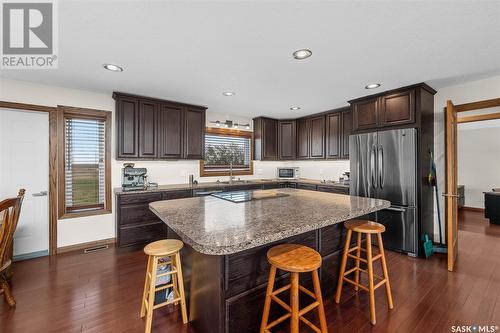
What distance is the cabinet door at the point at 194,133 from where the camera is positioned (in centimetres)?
409

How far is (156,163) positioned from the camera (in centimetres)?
407

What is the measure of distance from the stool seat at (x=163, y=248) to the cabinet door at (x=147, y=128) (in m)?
2.26

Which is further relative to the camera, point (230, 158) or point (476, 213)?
point (476, 213)

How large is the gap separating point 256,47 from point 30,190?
12.1 feet

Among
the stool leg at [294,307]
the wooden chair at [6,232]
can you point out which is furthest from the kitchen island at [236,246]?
the wooden chair at [6,232]

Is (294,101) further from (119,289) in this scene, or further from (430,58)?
(119,289)

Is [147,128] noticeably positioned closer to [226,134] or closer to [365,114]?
[226,134]

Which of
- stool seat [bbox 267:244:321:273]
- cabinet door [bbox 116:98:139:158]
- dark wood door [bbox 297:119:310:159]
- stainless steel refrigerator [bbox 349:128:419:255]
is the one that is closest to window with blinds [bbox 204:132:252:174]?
dark wood door [bbox 297:119:310:159]

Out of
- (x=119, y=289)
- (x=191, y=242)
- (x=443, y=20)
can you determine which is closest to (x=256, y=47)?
(x=443, y=20)

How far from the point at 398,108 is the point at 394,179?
1.06 m

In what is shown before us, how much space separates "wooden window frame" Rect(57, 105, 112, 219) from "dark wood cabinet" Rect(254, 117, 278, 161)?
307cm

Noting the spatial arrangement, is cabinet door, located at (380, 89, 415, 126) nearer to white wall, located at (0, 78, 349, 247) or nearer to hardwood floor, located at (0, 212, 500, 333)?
white wall, located at (0, 78, 349, 247)

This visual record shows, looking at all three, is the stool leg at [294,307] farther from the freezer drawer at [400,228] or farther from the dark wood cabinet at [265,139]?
the dark wood cabinet at [265,139]

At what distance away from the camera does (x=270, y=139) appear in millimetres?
5375
